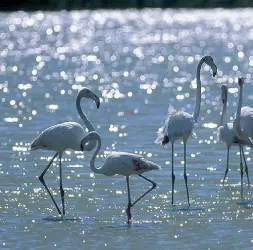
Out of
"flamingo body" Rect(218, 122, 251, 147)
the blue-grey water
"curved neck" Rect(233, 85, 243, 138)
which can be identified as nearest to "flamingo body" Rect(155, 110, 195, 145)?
"curved neck" Rect(233, 85, 243, 138)

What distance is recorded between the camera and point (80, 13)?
10100 centimetres

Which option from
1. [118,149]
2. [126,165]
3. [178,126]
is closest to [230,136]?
[178,126]

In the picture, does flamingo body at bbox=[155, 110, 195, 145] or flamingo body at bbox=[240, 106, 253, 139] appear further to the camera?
flamingo body at bbox=[240, 106, 253, 139]

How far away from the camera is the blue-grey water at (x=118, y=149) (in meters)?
10.1

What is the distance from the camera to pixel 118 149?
50.1ft

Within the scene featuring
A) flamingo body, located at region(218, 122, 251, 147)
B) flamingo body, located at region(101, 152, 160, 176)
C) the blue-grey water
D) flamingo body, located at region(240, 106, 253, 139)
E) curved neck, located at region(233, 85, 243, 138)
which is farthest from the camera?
flamingo body, located at region(218, 122, 251, 147)

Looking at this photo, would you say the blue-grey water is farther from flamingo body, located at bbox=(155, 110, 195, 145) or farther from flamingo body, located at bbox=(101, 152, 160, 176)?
flamingo body, located at bbox=(155, 110, 195, 145)

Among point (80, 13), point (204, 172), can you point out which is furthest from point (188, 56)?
point (80, 13)

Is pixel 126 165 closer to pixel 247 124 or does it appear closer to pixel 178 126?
pixel 178 126

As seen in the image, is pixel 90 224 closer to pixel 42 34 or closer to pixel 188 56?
pixel 188 56

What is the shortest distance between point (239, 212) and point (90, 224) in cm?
171

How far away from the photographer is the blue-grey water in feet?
33.3

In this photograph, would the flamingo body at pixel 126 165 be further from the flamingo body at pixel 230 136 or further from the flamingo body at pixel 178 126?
the flamingo body at pixel 230 136

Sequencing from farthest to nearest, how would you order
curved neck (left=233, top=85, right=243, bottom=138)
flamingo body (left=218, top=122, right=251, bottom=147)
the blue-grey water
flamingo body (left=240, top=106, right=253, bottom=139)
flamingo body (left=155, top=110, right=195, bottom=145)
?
flamingo body (left=218, top=122, right=251, bottom=147) < flamingo body (left=240, top=106, right=253, bottom=139) < curved neck (left=233, top=85, right=243, bottom=138) < flamingo body (left=155, top=110, right=195, bottom=145) < the blue-grey water
